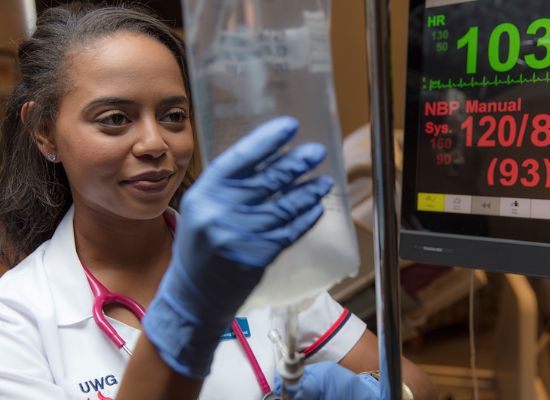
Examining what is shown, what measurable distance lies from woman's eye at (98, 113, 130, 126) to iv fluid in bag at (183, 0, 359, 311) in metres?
0.39

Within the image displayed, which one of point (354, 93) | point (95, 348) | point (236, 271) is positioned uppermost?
point (236, 271)

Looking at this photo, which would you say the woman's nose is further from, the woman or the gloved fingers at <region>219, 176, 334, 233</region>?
the gloved fingers at <region>219, 176, 334, 233</region>

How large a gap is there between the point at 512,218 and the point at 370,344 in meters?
0.42

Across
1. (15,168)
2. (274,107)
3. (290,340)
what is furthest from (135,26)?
(290,340)

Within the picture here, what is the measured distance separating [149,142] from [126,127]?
0.06m

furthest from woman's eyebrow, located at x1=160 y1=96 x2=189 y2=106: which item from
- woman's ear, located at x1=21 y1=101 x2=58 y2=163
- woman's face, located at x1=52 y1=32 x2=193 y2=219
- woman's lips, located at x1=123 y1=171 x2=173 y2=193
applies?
woman's ear, located at x1=21 y1=101 x2=58 y2=163

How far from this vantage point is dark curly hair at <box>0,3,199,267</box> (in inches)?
43.7

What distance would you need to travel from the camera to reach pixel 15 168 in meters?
1.29

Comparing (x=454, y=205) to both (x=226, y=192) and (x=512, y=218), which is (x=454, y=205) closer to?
(x=512, y=218)

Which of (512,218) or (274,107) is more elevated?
(274,107)

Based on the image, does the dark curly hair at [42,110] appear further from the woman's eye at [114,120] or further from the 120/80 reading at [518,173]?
the 120/80 reading at [518,173]

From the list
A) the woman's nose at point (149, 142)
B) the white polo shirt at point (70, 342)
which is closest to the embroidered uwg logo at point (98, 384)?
the white polo shirt at point (70, 342)

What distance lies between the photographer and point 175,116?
105 cm

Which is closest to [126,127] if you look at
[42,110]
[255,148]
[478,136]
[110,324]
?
[42,110]
